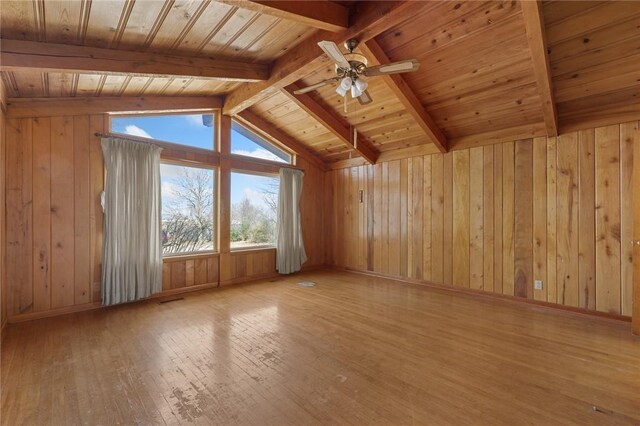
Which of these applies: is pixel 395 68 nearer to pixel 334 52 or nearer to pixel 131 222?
pixel 334 52

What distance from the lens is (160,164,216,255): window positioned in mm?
4477

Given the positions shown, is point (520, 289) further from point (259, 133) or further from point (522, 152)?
point (259, 133)

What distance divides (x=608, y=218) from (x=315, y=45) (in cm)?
383

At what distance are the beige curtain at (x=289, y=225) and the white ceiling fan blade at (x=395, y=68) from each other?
3476 mm

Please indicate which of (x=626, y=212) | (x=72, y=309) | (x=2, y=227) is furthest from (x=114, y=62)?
(x=626, y=212)

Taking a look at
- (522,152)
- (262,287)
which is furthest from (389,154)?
(262,287)

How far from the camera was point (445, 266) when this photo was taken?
187 inches

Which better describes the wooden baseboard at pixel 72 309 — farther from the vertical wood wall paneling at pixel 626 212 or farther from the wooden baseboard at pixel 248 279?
the vertical wood wall paneling at pixel 626 212

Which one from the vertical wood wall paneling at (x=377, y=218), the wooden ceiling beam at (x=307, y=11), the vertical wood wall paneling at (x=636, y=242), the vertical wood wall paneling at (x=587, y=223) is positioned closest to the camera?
the wooden ceiling beam at (x=307, y=11)

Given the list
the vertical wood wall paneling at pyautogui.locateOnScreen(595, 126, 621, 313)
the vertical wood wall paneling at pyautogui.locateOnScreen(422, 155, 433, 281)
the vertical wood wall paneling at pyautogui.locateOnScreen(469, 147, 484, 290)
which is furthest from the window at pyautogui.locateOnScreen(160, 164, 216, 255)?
the vertical wood wall paneling at pyautogui.locateOnScreen(595, 126, 621, 313)

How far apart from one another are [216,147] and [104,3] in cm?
297

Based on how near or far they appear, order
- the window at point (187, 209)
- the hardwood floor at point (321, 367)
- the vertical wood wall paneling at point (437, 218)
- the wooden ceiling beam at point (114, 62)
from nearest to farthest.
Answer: the hardwood floor at point (321, 367) → the wooden ceiling beam at point (114, 62) → the window at point (187, 209) → the vertical wood wall paneling at point (437, 218)

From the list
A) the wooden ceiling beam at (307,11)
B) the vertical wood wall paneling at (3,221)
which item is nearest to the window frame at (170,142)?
the vertical wood wall paneling at (3,221)

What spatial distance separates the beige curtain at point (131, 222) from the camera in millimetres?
3764
